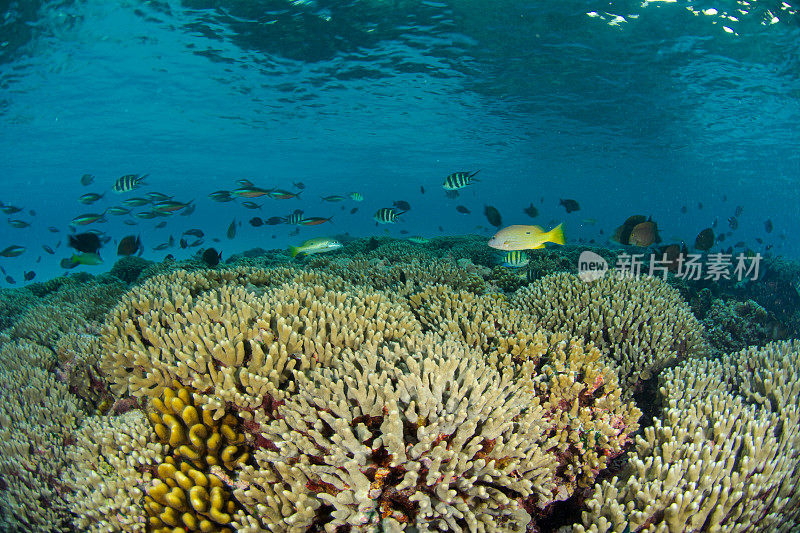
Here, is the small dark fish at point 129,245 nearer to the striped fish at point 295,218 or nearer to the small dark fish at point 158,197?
the small dark fish at point 158,197

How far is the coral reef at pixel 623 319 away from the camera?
4.80 meters

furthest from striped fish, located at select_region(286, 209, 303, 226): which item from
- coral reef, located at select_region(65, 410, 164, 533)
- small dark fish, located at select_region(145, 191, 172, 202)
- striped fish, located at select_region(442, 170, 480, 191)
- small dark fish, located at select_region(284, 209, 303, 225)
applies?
coral reef, located at select_region(65, 410, 164, 533)

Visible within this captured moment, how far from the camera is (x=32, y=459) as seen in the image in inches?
147


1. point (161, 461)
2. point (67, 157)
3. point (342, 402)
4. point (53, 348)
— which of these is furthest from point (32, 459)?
point (67, 157)

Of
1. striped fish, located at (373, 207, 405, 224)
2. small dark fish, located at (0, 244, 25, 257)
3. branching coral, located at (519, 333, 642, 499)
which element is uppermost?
branching coral, located at (519, 333, 642, 499)

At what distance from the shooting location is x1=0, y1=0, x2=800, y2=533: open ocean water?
9.12ft

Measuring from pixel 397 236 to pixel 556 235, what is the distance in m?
19.5

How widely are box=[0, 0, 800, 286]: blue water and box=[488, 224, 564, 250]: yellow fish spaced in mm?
13742

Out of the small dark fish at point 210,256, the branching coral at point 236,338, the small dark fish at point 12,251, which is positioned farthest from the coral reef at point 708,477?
the small dark fish at point 12,251

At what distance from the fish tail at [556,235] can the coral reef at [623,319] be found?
818 mm

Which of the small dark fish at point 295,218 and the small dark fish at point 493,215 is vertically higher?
the small dark fish at point 493,215

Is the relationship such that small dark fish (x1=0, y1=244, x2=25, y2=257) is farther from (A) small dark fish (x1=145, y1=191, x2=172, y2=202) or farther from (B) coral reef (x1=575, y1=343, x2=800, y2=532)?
(B) coral reef (x1=575, y1=343, x2=800, y2=532)

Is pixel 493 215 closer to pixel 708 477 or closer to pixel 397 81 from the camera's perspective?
pixel 708 477

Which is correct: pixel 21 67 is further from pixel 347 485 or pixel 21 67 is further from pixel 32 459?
pixel 347 485
